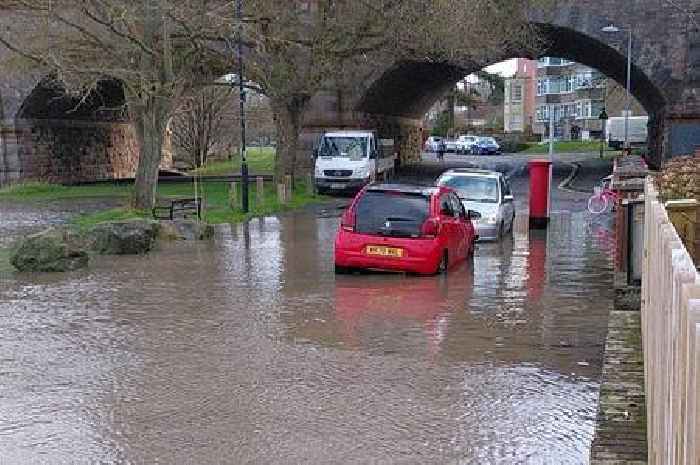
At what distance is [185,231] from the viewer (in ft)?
64.9

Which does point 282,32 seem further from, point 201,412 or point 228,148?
point 228,148

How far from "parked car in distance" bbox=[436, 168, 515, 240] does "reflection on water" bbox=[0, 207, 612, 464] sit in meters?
4.54

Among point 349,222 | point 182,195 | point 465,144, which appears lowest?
point 182,195

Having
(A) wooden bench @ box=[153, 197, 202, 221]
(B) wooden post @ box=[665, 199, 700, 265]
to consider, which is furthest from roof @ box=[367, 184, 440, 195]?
(A) wooden bench @ box=[153, 197, 202, 221]

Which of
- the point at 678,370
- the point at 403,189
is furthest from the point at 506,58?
the point at 678,370

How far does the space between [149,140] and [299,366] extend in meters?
16.5

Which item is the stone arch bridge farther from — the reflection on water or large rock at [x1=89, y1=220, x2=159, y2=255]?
the reflection on water

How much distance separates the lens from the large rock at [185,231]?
19.2m

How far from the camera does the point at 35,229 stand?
22953mm

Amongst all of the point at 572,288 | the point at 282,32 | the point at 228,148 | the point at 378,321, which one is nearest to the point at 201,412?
the point at 378,321

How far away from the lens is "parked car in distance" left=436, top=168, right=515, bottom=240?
19.4 metres

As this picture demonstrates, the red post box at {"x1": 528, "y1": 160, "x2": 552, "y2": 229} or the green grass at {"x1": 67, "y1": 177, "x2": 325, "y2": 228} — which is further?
the green grass at {"x1": 67, "y1": 177, "x2": 325, "y2": 228}

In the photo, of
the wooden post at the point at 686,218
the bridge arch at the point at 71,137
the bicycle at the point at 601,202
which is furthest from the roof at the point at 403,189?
the bridge arch at the point at 71,137

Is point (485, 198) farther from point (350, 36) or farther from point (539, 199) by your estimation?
point (350, 36)
